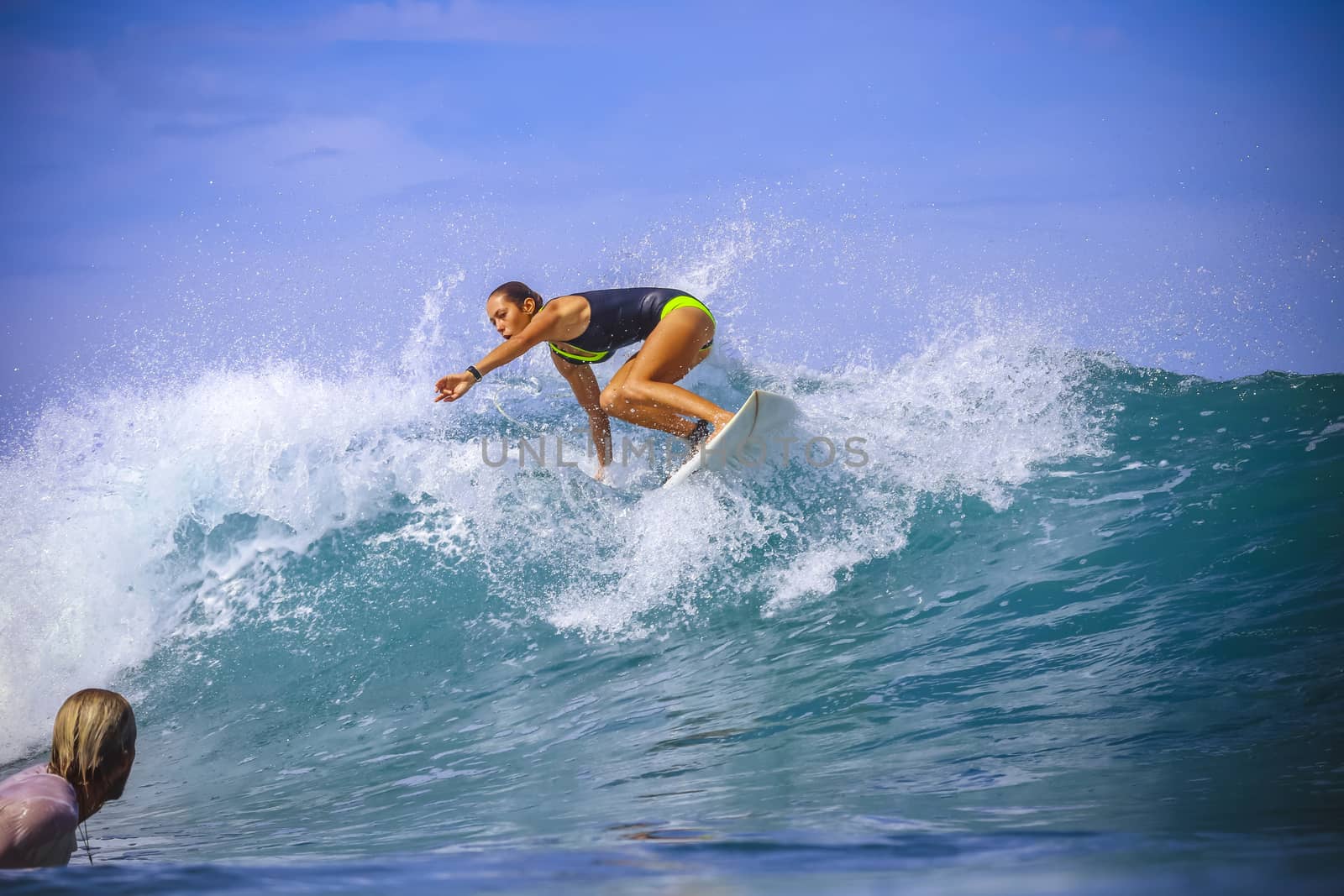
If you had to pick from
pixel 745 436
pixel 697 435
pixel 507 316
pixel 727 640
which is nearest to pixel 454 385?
pixel 507 316

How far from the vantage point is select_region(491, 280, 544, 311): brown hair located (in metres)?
5.00

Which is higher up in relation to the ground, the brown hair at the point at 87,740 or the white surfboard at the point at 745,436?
the white surfboard at the point at 745,436

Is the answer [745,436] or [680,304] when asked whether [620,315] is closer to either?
[680,304]

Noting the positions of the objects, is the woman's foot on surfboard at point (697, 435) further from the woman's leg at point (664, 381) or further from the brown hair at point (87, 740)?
the brown hair at point (87, 740)

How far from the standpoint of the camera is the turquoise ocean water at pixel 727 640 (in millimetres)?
1787

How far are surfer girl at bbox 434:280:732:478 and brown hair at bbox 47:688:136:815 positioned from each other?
288 cm

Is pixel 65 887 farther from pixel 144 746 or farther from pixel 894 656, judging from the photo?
pixel 144 746

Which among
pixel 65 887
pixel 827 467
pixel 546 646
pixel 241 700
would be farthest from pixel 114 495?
pixel 65 887

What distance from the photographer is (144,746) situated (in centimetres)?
482

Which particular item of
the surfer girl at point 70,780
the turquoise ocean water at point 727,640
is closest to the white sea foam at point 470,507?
the turquoise ocean water at point 727,640

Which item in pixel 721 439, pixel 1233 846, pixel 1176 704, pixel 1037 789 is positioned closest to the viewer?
pixel 1233 846

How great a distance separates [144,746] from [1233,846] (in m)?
5.22

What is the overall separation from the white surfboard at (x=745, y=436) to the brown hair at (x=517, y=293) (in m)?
1.27

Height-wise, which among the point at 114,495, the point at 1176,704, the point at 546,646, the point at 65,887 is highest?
the point at 114,495
